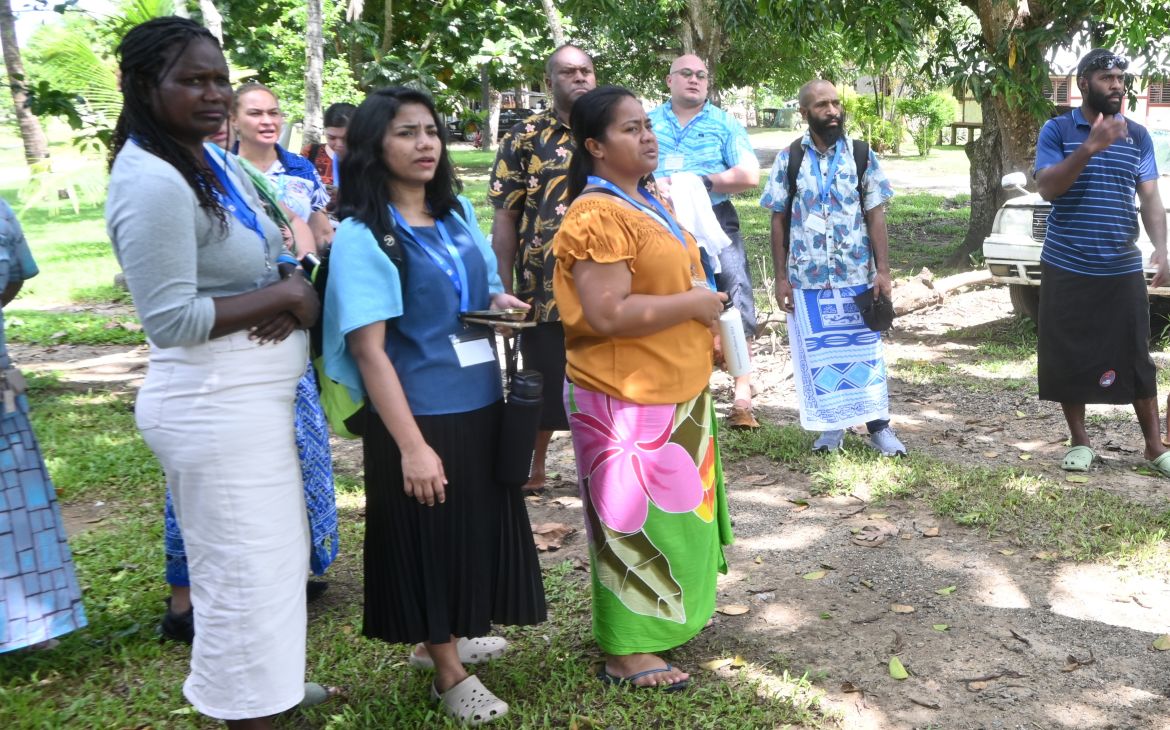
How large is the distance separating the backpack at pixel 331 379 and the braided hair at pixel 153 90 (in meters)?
0.46

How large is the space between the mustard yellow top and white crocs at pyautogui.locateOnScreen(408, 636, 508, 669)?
995mm

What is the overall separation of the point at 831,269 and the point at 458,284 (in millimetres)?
3022

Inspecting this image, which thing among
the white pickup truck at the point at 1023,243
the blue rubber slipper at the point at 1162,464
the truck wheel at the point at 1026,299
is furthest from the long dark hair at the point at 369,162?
the truck wheel at the point at 1026,299

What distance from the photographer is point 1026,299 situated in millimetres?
8469

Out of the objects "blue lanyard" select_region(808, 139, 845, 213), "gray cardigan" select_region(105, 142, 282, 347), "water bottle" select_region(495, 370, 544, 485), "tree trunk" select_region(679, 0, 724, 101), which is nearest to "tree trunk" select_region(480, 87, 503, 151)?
"tree trunk" select_region(679, 0, 724, 101)

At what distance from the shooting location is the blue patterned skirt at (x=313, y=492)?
3.82 m

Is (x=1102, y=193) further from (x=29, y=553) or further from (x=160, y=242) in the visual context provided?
(x=29, y=553)

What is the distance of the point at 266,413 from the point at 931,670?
7.44 feet

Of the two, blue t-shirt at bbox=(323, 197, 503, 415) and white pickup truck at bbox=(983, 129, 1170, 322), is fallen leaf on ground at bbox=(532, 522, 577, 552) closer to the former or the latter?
blue t-shirt at bbox=(323, 197, 503, 415)

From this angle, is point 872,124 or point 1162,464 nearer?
point 1162,464

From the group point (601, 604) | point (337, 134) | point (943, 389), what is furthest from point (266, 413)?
point (943, 389)

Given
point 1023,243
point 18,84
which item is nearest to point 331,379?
point 18,84

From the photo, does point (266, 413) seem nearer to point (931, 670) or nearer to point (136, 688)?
point (136, 688)

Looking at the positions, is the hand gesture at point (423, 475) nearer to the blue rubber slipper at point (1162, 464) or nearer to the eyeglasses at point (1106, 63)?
the eyeglasses at point (1106, 63)
